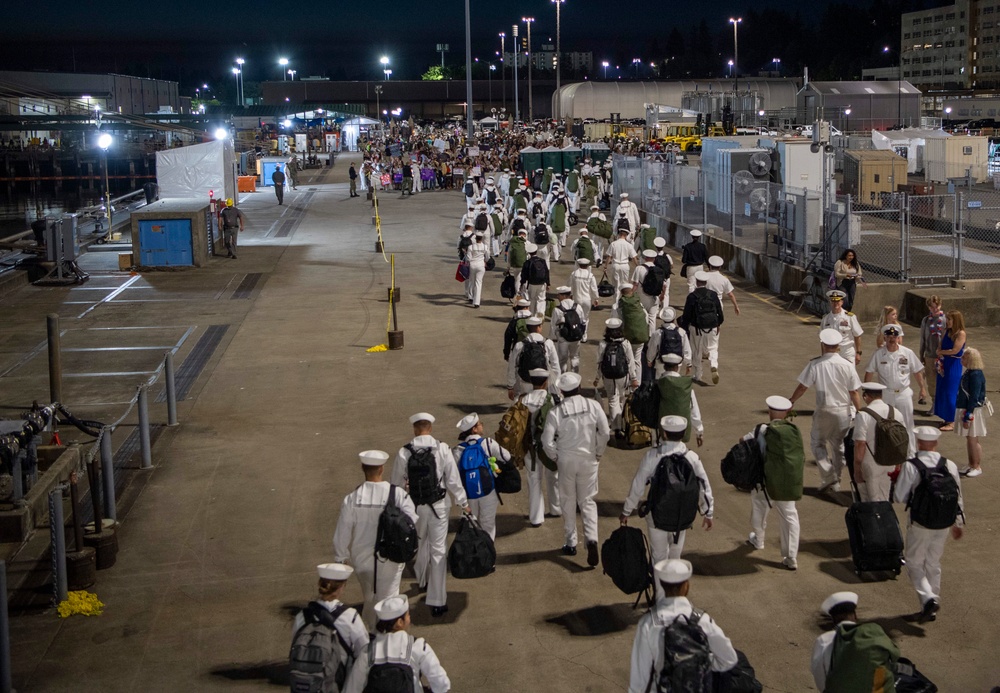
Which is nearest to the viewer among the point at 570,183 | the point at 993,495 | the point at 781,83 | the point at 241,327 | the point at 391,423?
the point at 993,495

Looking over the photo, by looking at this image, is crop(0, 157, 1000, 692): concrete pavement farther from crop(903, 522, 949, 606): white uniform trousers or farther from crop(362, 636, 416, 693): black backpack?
crop(362, 636, 416, 693): black backpack

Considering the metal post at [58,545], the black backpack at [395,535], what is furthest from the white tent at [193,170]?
the black backpack at [395,535]

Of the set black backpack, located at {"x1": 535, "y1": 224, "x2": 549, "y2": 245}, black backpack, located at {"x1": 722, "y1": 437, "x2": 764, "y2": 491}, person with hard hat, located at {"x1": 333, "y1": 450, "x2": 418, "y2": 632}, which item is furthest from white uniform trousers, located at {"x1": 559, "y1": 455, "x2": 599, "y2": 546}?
black backpack, located at {"x1": 535, "y1": 224, "x2": 549, "y2": 245}

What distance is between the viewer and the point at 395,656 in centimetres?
601

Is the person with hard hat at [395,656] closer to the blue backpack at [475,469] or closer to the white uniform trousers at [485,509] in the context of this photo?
the blue backpack at [475,469]

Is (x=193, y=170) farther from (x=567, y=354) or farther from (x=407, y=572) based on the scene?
(x=407, y=572)

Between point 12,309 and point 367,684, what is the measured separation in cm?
2056

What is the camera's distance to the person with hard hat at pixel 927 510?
823cm

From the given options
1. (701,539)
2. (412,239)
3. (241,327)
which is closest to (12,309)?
(241,327)

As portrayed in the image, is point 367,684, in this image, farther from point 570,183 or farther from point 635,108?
point 635,108

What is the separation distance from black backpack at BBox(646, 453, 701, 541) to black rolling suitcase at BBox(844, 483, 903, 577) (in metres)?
1.29

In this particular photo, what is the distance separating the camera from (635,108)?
10100cm

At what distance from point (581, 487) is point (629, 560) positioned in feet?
4.82

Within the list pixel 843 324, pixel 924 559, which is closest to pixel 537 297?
pixel 843 324
